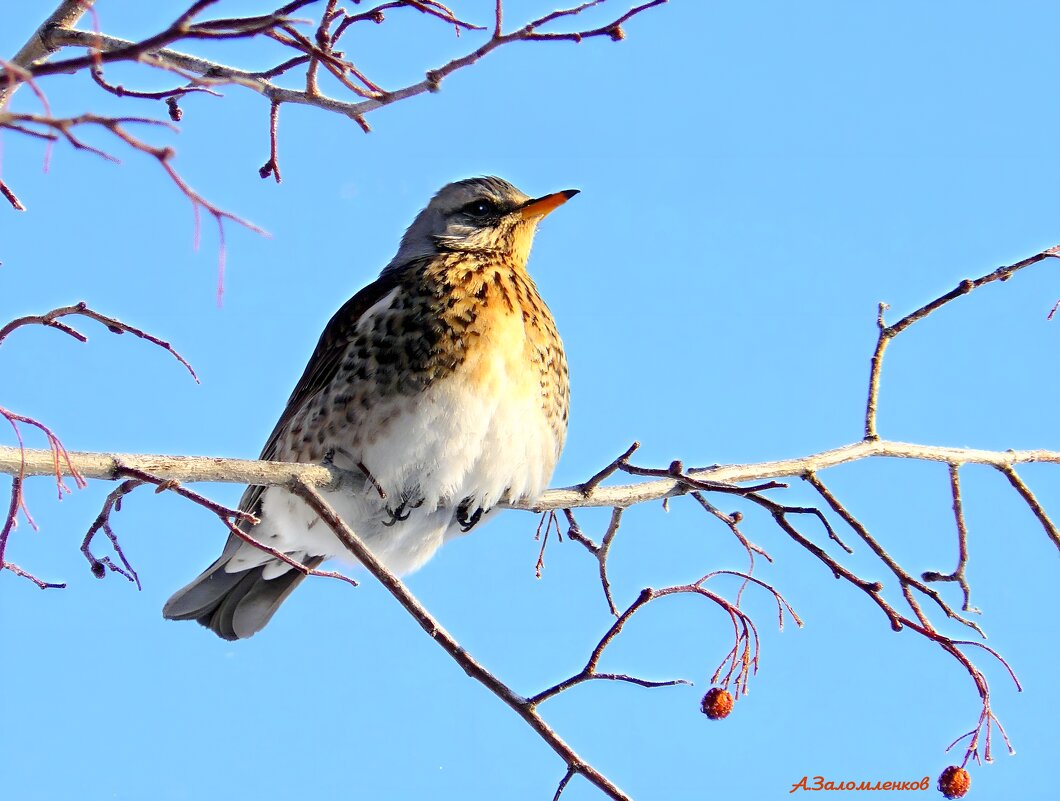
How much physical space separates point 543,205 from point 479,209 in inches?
14.1

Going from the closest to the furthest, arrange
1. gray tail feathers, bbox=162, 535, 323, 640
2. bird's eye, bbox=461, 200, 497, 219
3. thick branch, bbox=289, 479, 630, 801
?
thick branch, bbox=289, 479, 630, 801, gray tail feathers, bbox=162, 535, 323, 640, bird's eye, bbox=461, 200, 497, 219

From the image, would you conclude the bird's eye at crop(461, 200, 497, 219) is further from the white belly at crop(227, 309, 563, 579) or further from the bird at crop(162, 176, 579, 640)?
the white belly at crop(227, 309, 563, 579)

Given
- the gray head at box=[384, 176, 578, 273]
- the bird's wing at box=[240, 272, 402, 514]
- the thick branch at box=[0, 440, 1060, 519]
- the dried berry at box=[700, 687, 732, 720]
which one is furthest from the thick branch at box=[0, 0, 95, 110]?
the dried berry at box=[700, 687, 732, 720]

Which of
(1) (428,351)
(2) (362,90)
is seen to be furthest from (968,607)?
(2) (362,90)

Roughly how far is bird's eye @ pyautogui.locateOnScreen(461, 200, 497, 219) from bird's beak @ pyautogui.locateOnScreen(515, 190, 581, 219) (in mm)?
141

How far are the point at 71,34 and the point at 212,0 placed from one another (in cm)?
181

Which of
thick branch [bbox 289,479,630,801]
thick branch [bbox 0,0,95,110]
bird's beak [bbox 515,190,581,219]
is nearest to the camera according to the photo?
thick branch [bbox 289,479,630,801]

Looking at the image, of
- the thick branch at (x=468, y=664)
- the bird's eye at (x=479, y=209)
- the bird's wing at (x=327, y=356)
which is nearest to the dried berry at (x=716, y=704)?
the thick branch at (x=468, y=664)

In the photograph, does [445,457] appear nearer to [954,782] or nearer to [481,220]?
[481,220]

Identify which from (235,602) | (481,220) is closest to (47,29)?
(481,220)

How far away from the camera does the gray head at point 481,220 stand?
5.48 metres

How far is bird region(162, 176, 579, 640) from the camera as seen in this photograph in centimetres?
443

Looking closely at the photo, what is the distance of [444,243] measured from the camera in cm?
548

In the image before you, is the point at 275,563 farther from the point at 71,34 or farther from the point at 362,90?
the point at 362,90
